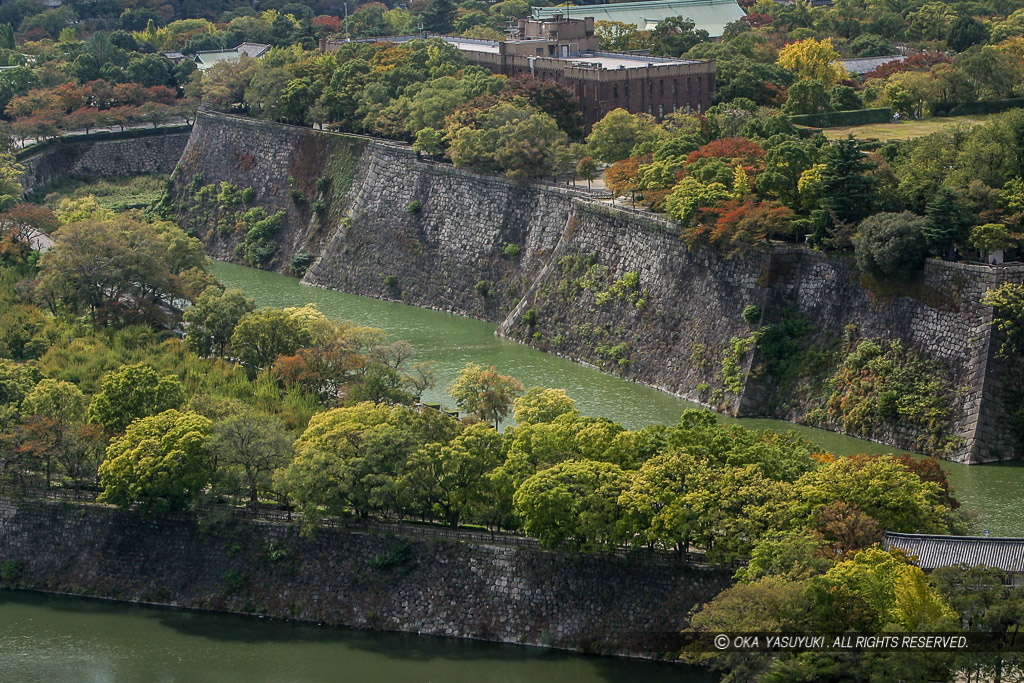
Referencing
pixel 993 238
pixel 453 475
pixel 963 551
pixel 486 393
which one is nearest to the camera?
pixel 963 551

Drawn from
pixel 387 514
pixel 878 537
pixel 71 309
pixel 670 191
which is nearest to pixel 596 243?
pixel 670 191

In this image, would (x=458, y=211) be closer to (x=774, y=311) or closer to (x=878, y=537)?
(x=774, y=311)

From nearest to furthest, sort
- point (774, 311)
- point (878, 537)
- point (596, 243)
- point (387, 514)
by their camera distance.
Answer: point (878, 537) < point (387, 514) < point (774, 311) < point (596, 243)

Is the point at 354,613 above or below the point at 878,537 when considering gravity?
below

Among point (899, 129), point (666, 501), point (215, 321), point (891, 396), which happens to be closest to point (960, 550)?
point (666, 501)

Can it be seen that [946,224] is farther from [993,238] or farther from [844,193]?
[844,193]

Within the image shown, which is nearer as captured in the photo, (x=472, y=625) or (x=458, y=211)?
(x=472, y=625)
